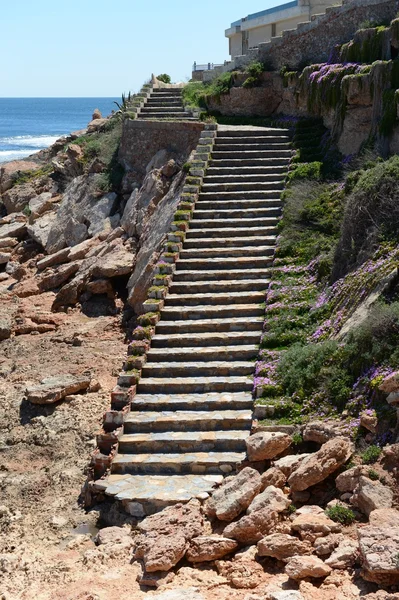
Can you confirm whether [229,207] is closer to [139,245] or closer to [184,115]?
[139,245]

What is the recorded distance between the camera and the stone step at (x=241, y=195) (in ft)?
61.0

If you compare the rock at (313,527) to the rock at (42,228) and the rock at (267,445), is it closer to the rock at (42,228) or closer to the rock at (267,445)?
the rock at (267,445)

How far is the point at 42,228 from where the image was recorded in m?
25.6

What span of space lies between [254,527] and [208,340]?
5.28 metres

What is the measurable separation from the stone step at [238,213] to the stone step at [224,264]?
1.65 m

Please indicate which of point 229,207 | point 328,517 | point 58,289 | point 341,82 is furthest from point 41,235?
point 328,517

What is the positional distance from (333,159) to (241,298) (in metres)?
5.27

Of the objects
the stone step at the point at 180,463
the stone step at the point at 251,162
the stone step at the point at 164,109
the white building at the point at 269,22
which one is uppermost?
the white building at the point at 269,22

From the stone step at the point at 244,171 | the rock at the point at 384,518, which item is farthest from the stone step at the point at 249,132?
the rock at the point at 384,518

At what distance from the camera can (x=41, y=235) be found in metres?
25.3

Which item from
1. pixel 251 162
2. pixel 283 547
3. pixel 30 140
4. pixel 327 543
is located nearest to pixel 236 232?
pixel 251 162

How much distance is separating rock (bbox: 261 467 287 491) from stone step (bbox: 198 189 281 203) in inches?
362

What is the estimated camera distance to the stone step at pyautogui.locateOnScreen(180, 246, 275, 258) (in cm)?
1677

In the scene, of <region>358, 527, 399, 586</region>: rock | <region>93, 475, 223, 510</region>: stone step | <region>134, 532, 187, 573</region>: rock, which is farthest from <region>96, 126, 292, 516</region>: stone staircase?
<region>358, 527, 399, 586</region>: rock
